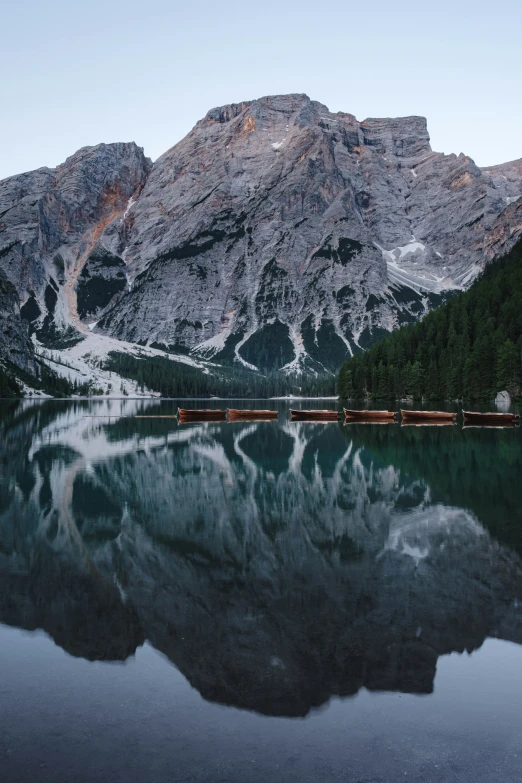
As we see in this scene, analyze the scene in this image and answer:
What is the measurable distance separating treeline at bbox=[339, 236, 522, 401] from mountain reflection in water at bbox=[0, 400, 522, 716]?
404ft

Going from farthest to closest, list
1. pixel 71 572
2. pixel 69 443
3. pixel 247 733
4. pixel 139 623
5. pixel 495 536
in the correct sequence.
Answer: pixel 69 443 → pixel 495 536 → pixel 71 572 → pixel 139 623 → pixel 247 733

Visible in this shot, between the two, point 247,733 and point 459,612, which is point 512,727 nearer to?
point 247,733

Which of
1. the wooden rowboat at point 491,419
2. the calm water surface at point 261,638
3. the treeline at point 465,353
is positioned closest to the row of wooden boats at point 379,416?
the wooden rowboat at point 491,419

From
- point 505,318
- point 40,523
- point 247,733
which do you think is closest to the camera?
point 247,733

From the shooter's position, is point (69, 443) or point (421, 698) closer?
point (421, 698)

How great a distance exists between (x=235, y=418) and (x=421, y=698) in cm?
11060

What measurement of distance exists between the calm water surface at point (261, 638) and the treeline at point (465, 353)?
439 feet

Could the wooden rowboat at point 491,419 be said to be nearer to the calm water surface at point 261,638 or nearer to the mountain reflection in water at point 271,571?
the mountain reflection in water at point 271,571

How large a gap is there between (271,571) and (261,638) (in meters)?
5.12

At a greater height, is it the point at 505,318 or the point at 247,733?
the point at 505,318

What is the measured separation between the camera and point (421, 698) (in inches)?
437

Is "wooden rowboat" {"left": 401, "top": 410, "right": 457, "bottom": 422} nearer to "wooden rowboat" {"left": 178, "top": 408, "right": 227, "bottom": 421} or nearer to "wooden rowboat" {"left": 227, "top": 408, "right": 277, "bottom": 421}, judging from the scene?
"wooden rowboat" {"left": 227, "top": 408, "right": 277, "bottom": 421}

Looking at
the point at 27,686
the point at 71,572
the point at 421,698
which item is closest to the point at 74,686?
the point at 27,686

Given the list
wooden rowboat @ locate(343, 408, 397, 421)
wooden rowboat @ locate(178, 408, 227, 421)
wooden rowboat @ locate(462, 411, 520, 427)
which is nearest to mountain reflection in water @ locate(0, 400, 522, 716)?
wooden rowboat @ locate(462, 411, 520, 427)
